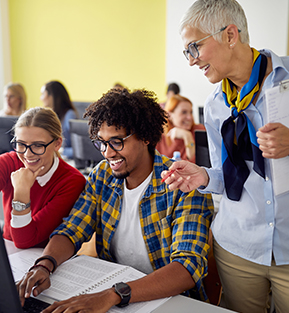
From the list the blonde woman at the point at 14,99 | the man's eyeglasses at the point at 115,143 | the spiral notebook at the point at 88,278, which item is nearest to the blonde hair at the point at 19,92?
the blonde woman at the point at 14,99

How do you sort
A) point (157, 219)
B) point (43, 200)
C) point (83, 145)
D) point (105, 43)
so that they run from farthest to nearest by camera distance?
point (105, 43) < point (83, 145) < point (43, 200) < point (157, 219)

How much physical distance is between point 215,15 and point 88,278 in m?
A: 0.93

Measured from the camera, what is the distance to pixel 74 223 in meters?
1.42

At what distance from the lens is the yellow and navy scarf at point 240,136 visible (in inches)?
43.8

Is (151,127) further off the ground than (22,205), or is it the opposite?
(151,127)

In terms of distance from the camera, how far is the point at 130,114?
1.37m

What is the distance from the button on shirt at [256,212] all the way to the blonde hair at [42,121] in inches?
29.7

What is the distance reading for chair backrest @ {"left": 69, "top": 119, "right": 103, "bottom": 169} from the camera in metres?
2.62

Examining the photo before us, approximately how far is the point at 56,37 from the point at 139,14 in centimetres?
188

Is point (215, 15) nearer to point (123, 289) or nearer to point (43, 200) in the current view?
point (123, 289)

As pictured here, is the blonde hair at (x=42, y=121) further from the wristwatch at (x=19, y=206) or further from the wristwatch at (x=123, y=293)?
the wristwatch at (x=123, y=293)

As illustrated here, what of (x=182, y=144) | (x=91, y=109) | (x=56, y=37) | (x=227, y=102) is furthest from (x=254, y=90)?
(x=56, y=37)

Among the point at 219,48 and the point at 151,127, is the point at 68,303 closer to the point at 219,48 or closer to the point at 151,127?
the point at 151,127

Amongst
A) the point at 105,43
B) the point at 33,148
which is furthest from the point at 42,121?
the point at 105,43
